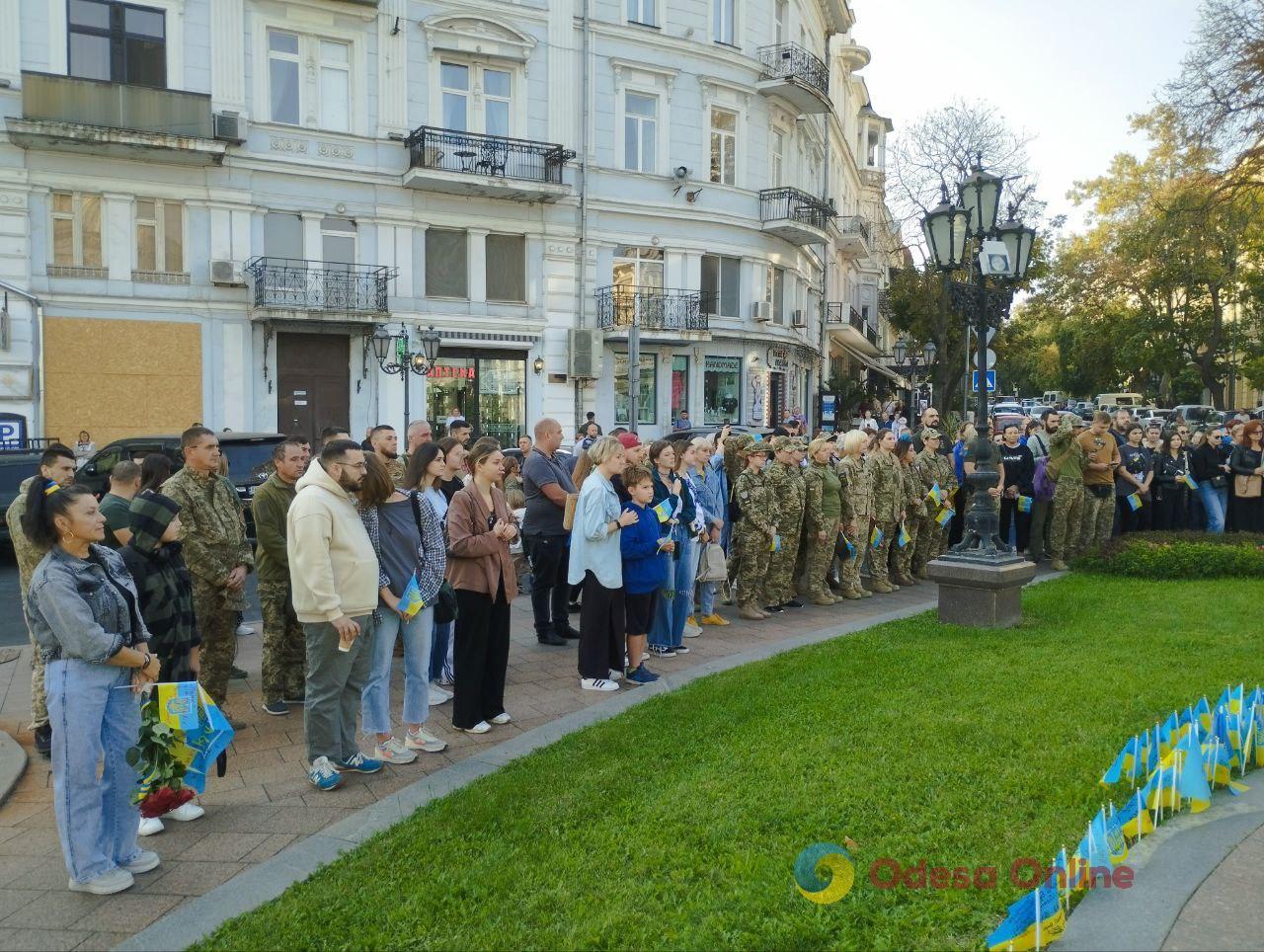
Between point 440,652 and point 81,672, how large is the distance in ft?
11.8

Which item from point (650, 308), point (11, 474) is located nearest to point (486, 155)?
point (650, 308)

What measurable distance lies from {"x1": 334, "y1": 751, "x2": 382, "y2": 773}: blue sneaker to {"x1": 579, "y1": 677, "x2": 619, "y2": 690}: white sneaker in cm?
211

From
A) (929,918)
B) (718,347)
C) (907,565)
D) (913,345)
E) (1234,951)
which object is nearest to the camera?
(1234,951)

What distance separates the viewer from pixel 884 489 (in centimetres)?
1171

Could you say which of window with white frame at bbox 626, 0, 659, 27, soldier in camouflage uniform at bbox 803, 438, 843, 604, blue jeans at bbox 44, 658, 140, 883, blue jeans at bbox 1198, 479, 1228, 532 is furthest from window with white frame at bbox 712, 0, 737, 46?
blue jeans at bbox 44, 658, 140, 883

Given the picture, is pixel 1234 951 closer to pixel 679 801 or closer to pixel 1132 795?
pixel 1132 795

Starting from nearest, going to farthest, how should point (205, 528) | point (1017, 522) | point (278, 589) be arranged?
1. point (205, 528)
2. point (278, 589)
3. point (1017, 522)

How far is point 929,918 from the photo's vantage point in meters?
3.85

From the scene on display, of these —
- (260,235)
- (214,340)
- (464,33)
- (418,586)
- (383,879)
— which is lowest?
(383,879)

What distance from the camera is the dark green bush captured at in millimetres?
11883

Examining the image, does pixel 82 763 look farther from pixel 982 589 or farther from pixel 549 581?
pixel 982 589

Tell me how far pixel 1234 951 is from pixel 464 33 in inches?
1071

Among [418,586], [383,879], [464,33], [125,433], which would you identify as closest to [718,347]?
[464,33]

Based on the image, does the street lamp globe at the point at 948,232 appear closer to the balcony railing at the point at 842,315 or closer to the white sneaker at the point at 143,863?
the white sneaker at the point at 143,863
